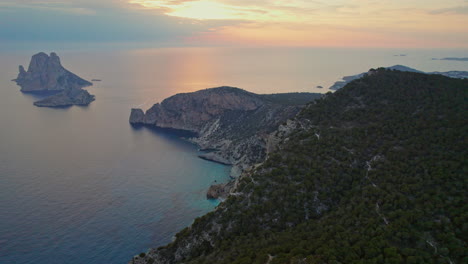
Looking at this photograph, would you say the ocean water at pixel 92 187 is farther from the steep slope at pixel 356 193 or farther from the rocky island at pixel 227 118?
the steep slope at pixel 356 193

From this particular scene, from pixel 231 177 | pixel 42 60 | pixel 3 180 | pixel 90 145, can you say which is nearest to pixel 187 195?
pixel 231 177

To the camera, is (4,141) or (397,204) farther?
(4,141)

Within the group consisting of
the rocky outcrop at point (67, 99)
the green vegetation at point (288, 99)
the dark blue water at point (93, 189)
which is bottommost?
the dark blue water at point (93, 189)

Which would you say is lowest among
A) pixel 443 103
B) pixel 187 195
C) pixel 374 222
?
pixel 187 195

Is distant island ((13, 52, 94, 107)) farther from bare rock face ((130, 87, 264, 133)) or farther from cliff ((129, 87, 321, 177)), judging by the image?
cliff ((129, 87, 321, 177))

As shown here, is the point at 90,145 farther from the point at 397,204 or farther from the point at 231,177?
the point at 397,204

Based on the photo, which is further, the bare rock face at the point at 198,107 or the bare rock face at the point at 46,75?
the bare rock face at the point at 46,75

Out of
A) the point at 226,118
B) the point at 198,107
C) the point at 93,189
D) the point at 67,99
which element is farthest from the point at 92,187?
the point at 67,99

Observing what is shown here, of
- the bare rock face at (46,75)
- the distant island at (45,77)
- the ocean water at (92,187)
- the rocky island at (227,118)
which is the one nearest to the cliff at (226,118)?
the rocky island at (227,118)

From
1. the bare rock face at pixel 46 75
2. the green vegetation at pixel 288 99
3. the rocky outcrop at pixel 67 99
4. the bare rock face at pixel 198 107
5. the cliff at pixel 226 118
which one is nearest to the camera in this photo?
the cliff at pixel 226 118
